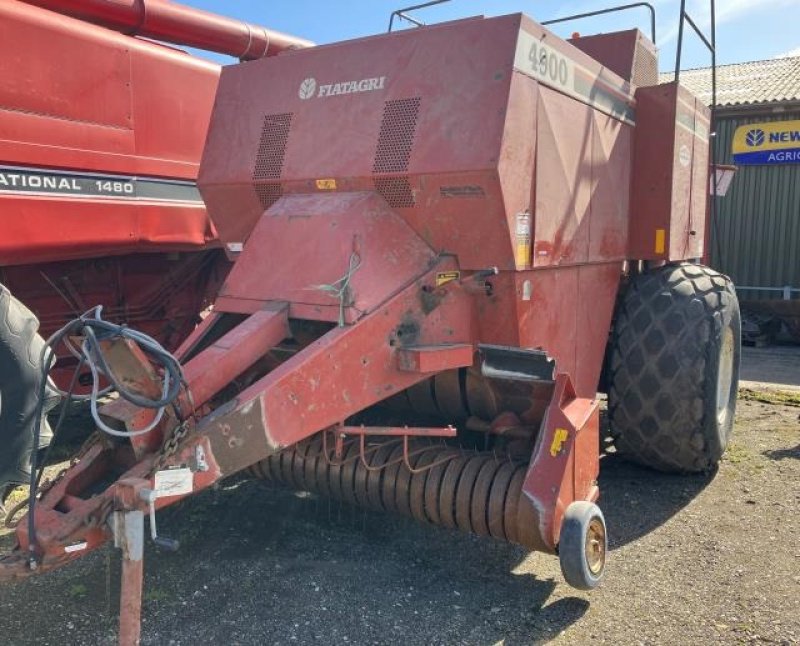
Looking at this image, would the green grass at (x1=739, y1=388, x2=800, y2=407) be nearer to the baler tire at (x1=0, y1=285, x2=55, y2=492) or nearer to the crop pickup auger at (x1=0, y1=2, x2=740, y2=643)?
the crop pickup auger at (x1=0, y1=2, x2=740, y2=643)

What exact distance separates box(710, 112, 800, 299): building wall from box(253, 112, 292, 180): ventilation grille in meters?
9.68

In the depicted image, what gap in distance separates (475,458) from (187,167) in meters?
3.13

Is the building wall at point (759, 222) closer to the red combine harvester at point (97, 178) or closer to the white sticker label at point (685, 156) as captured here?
the white sticker label at point (685, 156)

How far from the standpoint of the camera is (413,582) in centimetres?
345

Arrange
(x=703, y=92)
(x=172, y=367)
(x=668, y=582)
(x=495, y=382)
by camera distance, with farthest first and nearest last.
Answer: (x=703, y=92) < (x=495, y=382) < (x=668, y=582) < (x=172, y=367)

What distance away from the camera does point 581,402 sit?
3492 millimetres

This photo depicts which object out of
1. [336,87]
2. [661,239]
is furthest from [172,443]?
[661,239]

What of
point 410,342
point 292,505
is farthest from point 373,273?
point 292,505

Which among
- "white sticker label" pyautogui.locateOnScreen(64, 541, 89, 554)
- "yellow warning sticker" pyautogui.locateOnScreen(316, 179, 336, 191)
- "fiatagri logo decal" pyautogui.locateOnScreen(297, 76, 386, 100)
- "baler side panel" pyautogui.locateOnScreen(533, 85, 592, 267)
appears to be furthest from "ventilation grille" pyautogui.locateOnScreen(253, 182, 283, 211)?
"white sticker label" pyautogui.locateOnScreen(64, 541, 89, 554)

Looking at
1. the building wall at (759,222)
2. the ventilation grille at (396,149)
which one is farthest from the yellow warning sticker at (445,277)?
the building wall at (759,222)

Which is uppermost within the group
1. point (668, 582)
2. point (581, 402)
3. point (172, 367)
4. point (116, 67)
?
point (116, 67)

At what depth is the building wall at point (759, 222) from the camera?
12078mm

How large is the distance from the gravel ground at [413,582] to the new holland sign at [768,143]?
9.15 meters

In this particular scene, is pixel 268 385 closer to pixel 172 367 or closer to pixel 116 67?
pixel 172 367
